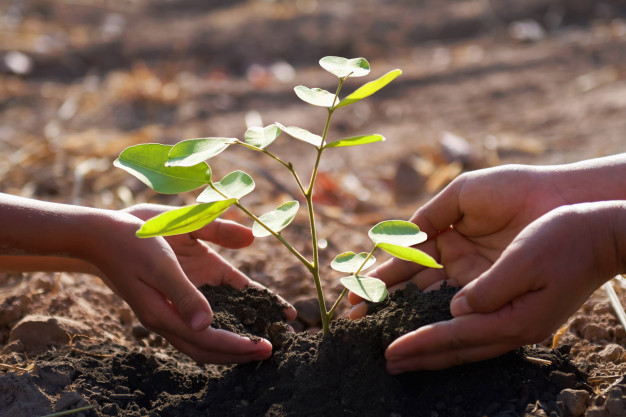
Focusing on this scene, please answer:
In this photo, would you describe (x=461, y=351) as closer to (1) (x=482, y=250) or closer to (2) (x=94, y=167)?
(1) (x=482, y=250)

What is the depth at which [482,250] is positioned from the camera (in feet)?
6.28

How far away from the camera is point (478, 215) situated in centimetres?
184

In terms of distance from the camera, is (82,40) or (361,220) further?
(82,40)

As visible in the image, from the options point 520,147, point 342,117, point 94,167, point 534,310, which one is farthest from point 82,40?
point 534,310

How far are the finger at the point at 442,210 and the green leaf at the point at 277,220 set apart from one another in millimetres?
480

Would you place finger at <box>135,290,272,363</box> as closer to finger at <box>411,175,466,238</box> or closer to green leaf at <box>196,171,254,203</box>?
green leaf at <box>196,171,254,203</box>

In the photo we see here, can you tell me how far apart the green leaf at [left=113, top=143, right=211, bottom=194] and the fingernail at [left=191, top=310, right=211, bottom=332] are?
302 millimetres

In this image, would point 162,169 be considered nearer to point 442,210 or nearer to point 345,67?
point 345,67

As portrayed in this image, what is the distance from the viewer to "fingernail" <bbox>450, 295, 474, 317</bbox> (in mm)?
1420

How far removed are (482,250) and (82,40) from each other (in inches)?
249

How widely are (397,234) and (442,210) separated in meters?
0.44

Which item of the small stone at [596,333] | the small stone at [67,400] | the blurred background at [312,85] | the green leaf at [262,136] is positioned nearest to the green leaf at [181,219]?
the green leaf at [262,136]

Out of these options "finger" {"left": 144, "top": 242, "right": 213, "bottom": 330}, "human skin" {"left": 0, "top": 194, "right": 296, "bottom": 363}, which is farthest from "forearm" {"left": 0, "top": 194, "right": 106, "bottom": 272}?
"finger" {"left": 144, "top": 242, "right": 213, "bottom": 330}

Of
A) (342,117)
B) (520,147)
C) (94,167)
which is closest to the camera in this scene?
(94,167)
